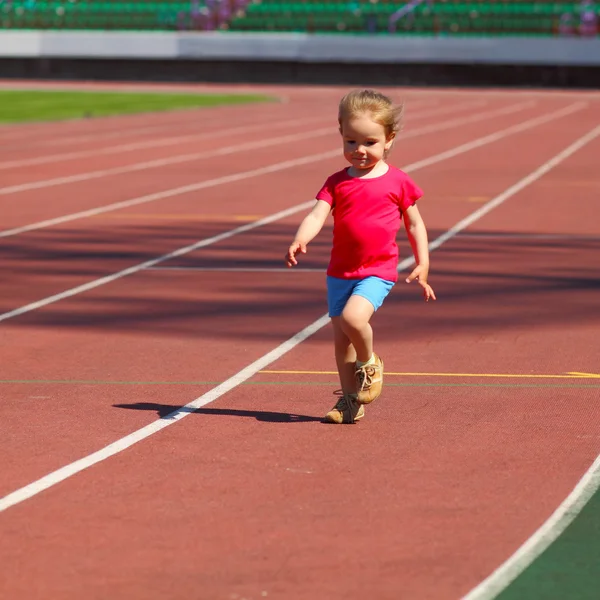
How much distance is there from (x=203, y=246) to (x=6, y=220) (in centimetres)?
330

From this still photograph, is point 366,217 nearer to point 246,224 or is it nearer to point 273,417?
point 273,417

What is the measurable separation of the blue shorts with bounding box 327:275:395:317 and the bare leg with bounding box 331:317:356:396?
83 mm

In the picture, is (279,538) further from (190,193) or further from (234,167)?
(234,167)

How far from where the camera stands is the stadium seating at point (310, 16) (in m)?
62.3

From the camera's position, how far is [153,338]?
10.1 m

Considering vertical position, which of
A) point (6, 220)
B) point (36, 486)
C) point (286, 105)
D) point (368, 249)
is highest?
point (368, 249)

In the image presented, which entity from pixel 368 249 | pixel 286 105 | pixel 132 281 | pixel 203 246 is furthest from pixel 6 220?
pixel 286 105

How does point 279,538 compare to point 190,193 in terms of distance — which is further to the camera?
point 190,193

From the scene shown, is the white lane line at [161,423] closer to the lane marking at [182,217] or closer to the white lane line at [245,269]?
the white lane line at [245,269]

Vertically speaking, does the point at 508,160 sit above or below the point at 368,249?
below

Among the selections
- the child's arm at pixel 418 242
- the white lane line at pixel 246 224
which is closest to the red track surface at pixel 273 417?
the white lane line at pixel 246 224

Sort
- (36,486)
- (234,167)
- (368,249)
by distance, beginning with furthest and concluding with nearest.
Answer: (234,167)
(368,249)
(36,486)

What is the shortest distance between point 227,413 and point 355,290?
945 mm

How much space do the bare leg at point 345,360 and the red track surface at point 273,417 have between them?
0.71 feet
